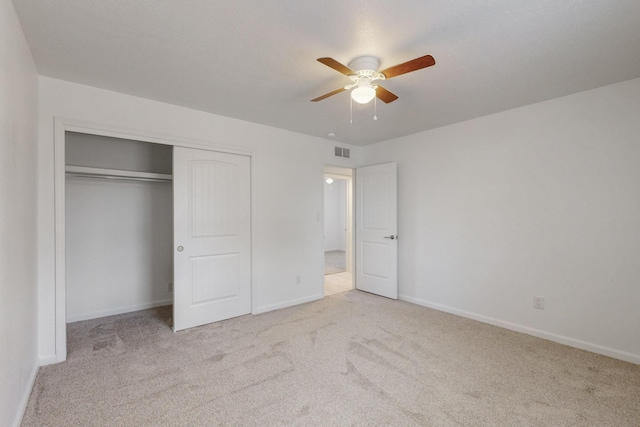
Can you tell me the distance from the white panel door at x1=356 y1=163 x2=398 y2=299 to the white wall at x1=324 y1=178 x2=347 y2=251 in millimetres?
4828

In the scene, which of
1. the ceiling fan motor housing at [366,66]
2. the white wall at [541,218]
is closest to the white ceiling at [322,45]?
the ceiling fan motor housing at [366,66]

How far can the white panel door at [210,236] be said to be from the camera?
3213 mm

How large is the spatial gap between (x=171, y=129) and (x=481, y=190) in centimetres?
359

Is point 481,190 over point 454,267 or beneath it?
over

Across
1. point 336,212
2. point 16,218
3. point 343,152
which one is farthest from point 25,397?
point 336,212

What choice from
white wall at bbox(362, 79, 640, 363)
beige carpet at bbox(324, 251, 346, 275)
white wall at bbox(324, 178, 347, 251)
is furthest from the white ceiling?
white wall at bbox(324, 178, 347, 251)

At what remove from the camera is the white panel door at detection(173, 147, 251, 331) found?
321 cm

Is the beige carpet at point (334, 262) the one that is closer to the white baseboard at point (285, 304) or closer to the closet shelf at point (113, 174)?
the white baseboard at point (285, 304)

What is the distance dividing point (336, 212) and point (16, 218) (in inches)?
333

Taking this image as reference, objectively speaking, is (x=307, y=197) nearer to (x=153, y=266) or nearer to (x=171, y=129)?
(x=171, y=129)

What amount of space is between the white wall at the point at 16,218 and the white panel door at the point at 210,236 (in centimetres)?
115

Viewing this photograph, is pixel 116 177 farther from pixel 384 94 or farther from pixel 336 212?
pixel 336 212

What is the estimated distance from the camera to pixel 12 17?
1.65 metres

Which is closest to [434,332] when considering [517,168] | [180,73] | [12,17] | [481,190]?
[481,190]
